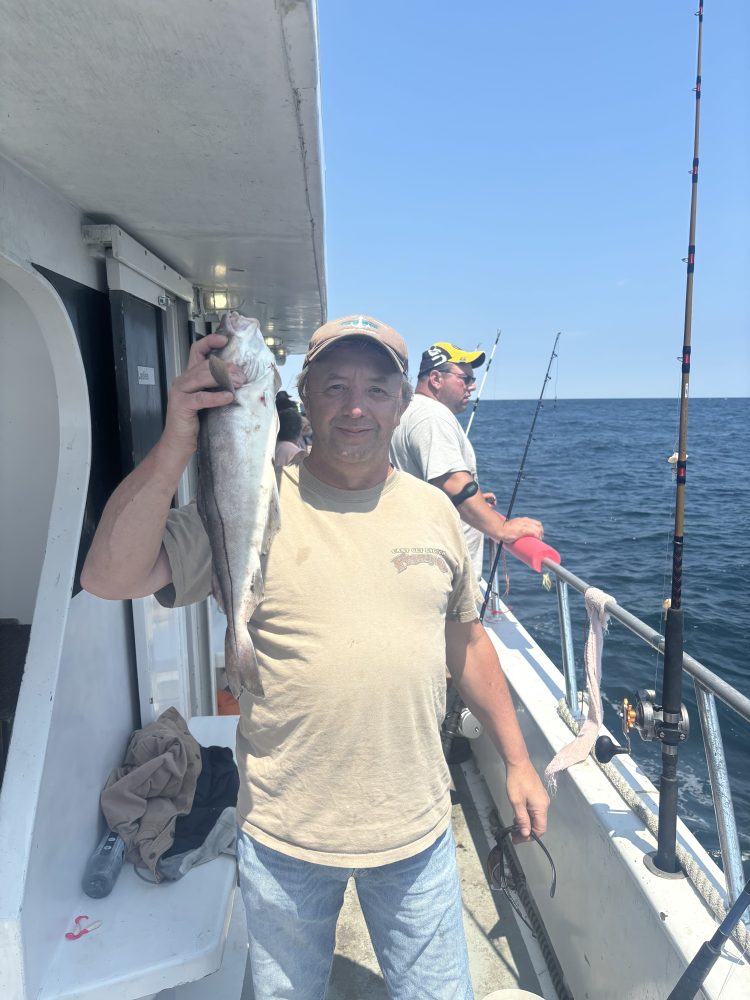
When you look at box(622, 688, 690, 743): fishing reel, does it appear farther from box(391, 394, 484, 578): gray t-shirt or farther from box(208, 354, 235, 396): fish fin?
box(208, 354, 235, 396): fish fin

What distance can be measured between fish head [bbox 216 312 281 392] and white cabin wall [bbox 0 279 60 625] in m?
1.32

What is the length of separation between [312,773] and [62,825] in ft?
3.78

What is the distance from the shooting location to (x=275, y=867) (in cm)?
170

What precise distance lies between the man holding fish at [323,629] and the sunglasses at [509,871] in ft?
1.66

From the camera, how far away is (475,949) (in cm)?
286

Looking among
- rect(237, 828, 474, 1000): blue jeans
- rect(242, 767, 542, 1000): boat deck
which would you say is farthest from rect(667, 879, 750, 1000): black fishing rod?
rect(242, 767, 542, 1000): boat deck

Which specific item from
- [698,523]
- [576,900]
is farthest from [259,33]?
[698,523]

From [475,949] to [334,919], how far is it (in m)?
1.43

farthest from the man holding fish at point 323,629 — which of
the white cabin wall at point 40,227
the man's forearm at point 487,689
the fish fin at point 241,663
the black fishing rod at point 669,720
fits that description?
the white cabin wall at point 40,227

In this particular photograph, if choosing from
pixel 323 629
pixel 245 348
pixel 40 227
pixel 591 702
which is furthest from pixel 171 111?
pixel 591 702

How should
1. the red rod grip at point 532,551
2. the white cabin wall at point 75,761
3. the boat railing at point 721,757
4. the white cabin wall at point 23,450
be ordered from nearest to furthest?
the boat railing at point 721,757
the white cabin wall at point 75,761
the white cabin wall at point 23,450
the red rod grip at point 532,551

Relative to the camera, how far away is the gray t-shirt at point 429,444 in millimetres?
3395

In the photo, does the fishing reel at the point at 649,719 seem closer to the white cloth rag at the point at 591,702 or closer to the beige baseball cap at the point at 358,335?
the white cloth rag at the point at 591,702

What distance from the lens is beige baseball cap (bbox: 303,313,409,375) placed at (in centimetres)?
180
